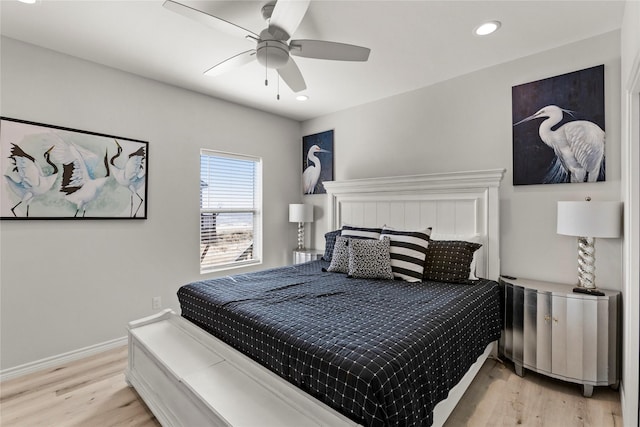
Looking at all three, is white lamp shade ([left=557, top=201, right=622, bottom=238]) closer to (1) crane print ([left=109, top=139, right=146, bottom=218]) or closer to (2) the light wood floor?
(2) the light wood floor

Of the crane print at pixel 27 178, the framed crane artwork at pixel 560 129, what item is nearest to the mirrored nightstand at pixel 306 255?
the framed crane artwork at pixel 560 129

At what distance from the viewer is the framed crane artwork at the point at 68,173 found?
93.7 inches

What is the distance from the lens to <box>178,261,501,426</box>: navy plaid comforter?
4.08 feet

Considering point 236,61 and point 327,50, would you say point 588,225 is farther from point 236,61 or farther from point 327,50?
point 236,61

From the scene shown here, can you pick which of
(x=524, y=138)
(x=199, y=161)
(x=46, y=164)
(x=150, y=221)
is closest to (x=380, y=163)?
(x=524, y=138)

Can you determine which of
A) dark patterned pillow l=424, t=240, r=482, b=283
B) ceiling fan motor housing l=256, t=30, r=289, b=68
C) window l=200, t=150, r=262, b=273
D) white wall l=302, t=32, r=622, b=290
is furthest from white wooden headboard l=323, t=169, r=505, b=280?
ceiling fan motor housing l=256, t=30, r=289, b=68

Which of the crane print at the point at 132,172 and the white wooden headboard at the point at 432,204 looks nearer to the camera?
the white wooden headboard at the point at 432,204

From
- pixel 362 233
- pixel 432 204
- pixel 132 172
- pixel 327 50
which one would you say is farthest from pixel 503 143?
pixel 132 172

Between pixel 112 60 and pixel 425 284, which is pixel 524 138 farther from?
pixel 112 60

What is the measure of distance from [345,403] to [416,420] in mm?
309

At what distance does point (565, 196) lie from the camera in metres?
2.47

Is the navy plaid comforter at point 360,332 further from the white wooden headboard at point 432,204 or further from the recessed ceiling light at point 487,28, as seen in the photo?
the recessed ceiling light at point 487,28

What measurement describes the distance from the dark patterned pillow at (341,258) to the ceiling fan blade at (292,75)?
57.0 inches

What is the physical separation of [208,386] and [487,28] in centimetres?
289
